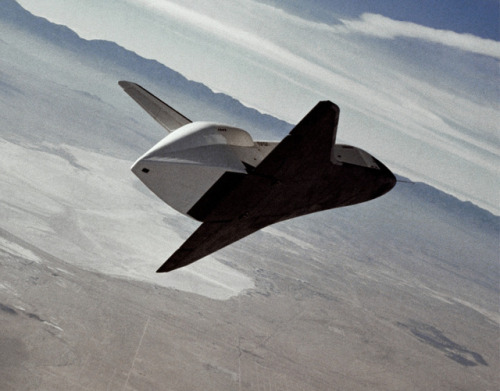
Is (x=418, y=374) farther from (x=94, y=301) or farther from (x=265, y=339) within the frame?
(x=94, y=301)

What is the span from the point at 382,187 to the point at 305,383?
485 ft

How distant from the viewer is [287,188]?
16.4 metres

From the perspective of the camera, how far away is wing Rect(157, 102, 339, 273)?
13.4m

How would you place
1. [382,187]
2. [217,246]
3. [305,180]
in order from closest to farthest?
[305,180] < [217,246] < [382,187]

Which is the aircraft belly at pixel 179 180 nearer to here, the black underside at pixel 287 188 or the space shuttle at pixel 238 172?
the space shuttle at pixel 238 172

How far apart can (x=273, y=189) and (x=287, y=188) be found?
2.19 feet

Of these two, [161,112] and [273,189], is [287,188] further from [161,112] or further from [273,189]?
[161,112]

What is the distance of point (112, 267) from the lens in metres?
190

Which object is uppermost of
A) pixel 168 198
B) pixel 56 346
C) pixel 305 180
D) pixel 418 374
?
pixel 305 180

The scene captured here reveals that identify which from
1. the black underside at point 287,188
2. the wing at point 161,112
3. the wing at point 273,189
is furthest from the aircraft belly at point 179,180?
the wing at point 161,112

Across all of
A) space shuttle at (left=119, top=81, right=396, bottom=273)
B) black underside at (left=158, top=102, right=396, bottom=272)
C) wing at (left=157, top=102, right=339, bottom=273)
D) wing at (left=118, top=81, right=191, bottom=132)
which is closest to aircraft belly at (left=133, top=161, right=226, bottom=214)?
space shuttle at (left=119, top=81, right=396, bottom=273)

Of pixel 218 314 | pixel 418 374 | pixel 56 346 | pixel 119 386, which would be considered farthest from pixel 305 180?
pixel 418 374

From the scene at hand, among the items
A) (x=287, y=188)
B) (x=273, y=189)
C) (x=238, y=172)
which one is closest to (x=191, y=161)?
(x=238, y=172)

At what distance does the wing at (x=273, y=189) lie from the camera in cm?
1341
